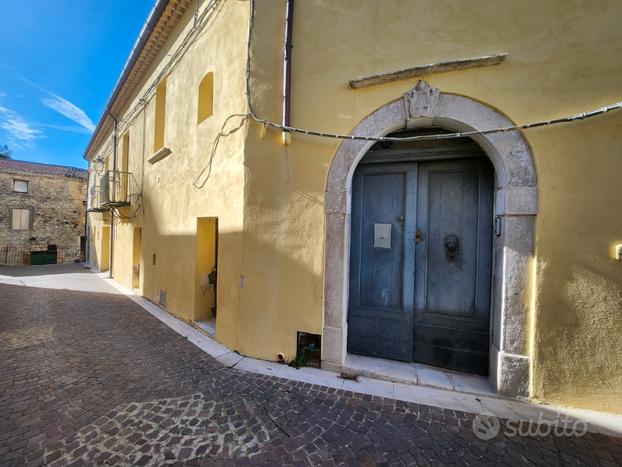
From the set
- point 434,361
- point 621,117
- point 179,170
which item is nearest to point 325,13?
point 621,117

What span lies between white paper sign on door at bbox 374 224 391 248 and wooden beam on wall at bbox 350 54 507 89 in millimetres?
1854

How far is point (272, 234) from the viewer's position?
366 cm

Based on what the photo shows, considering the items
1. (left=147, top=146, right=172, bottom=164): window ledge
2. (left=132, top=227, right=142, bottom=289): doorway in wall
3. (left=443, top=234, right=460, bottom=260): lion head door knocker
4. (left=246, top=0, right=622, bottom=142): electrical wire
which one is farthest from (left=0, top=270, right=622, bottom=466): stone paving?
(left=132, top=227, right=142, bottom=289): doorway in wall

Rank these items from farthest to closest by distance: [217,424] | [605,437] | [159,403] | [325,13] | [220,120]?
[220,120], [325,13], [159,403], [217,424], [605,437]

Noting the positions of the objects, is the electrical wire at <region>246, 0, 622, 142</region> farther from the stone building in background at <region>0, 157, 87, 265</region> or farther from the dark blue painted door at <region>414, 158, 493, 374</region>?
the stone building in background at <region>0, 157, 87, 265</region>

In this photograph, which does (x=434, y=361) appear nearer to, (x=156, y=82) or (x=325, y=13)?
(x=325, y=13)

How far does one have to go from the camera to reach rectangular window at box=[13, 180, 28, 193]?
59.3 feet

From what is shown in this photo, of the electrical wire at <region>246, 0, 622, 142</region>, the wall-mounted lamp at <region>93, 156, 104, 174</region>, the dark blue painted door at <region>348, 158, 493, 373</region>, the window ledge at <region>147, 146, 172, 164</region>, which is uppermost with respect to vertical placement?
the wall-mounted lamp at <region>93, 156, 104, 174</region>

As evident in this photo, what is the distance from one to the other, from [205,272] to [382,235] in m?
3.70

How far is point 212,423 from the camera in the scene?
2465 mm

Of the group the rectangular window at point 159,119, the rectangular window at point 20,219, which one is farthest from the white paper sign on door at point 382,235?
the rectangular window at point 20,219

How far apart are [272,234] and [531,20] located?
382 cm

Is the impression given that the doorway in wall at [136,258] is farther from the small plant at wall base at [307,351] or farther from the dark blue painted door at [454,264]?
the dark blue painted door at [454,264]

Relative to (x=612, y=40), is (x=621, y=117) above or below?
below
